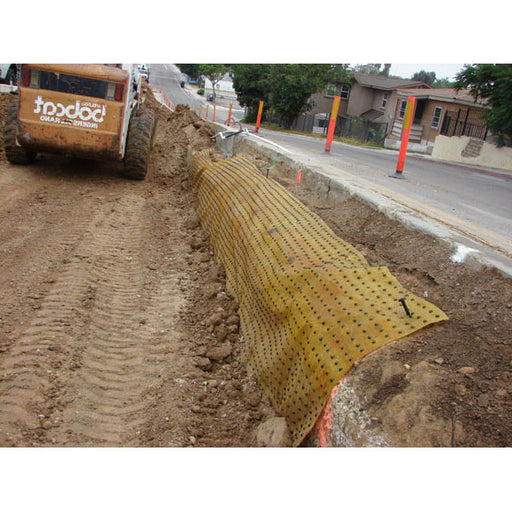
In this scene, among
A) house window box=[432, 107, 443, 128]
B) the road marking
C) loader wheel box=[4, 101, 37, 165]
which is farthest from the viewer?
house window box=[432, 107, 443, 128]

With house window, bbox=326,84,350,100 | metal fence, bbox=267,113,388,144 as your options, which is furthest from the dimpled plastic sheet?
house window, bbox=326,84,350,100

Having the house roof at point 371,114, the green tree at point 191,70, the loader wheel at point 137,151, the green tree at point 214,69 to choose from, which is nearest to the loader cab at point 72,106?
the loader wheel at point 137,151

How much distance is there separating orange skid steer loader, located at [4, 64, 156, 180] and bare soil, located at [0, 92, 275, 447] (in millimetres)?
1133

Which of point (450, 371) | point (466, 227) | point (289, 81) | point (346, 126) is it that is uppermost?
point (289, 81)

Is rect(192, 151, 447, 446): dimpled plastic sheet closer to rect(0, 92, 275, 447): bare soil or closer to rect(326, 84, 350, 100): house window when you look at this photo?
rect(0, 92, 275, 447): bare soil

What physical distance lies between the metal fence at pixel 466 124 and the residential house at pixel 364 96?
12.2 metres

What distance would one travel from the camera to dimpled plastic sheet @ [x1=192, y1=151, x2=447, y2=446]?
126 inches

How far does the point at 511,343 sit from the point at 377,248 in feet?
6.99

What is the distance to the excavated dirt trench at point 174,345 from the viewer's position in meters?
2.85

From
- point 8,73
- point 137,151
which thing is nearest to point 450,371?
point 137,151

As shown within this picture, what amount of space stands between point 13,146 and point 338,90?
3864 cm

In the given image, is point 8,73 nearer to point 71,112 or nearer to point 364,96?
point 71,112

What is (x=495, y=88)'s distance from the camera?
1677 cm

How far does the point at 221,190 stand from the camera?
24.3 ft
